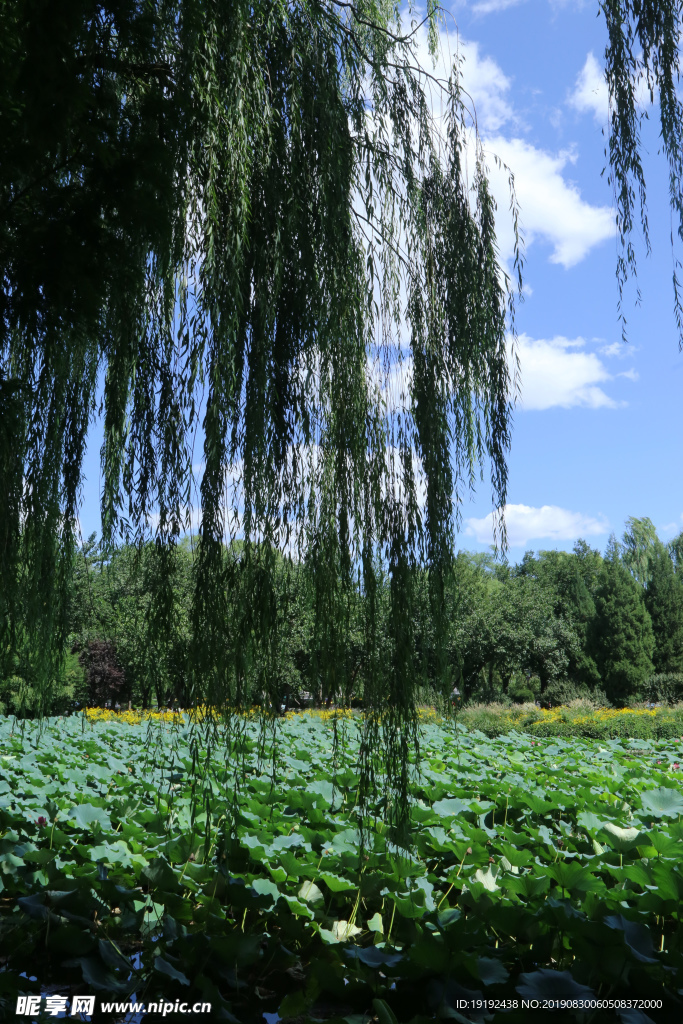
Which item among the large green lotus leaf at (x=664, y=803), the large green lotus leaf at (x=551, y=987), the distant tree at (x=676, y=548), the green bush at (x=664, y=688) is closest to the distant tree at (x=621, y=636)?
the green bush at (x=664, y=688)

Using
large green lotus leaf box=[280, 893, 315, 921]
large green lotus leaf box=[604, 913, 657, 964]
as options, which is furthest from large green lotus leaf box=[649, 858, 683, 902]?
large green lotus leaf box=[280, 893, 315, 921]

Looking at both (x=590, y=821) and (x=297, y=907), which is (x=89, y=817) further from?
(x=590, y=821)

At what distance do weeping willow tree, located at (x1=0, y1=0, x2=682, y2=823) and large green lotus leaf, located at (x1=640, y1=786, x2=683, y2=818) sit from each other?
2476 mm

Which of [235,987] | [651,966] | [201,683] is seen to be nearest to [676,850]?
[651,966]

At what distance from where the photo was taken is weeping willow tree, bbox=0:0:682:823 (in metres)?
2.03

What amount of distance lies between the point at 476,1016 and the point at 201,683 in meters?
1.27

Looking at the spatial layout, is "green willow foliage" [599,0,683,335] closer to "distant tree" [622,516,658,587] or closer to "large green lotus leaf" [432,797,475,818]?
"large green lotus leaf" [432,797,475,818]

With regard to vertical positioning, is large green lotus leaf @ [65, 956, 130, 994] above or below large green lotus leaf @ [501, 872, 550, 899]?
below

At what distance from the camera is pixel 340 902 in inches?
125

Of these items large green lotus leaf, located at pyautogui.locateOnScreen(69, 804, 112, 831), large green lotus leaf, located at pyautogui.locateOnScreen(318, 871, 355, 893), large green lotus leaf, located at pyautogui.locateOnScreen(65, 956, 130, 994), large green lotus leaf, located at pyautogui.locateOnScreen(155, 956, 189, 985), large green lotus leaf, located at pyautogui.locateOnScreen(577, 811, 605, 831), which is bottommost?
large green lotus leaf, located at pyautogui.locateOnScreen(65, 956, 130, 994)

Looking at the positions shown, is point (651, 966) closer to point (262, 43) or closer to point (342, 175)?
point (342, 175)

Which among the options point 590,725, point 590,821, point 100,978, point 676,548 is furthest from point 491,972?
point 676,548

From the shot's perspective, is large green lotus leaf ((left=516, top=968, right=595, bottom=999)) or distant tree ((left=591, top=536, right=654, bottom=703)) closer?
large green lotus leaf ((left=516, top=968, right=595, bottom=999))

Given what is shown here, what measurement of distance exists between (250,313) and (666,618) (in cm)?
2372
